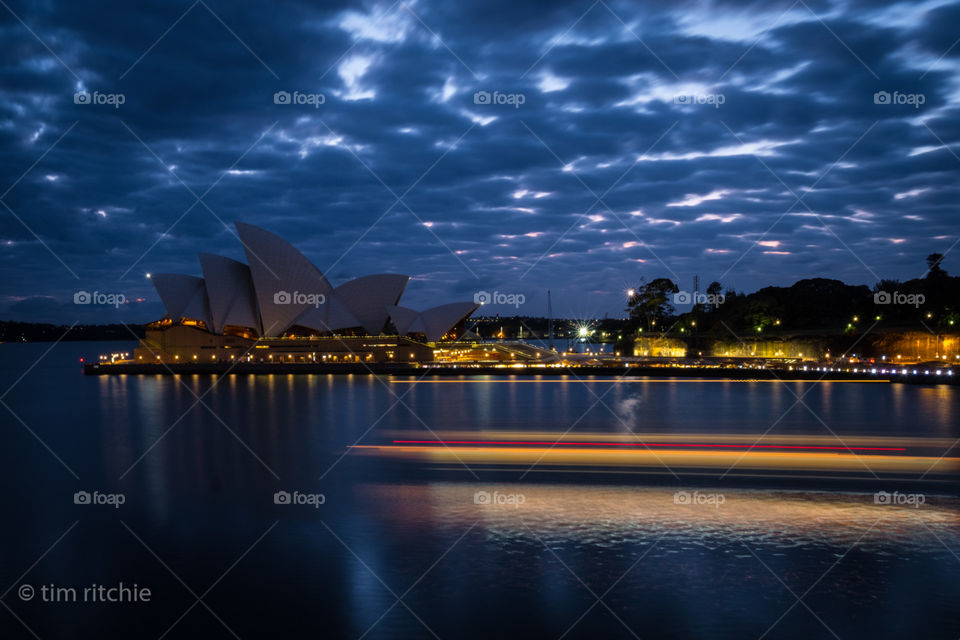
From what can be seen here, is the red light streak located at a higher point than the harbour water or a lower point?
higher

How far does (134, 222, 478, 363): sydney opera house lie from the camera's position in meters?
50.4

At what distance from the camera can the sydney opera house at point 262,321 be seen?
165 ft

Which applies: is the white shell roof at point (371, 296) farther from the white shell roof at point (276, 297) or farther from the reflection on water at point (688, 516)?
the reflection on water at point (688, 516)

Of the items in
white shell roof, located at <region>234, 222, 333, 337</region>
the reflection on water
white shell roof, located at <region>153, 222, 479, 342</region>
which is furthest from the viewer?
white shell roof, located at <region>153, 222, 479, 342</region>

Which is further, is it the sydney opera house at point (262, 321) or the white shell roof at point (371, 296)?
the white shell roof at point (371, 296)

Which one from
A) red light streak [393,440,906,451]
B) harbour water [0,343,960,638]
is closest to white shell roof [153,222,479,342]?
harbour water [0,343,960,638]

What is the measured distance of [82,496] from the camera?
13070 mm

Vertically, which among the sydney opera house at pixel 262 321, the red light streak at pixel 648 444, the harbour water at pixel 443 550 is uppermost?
the sydney opera house at pixel 262 321

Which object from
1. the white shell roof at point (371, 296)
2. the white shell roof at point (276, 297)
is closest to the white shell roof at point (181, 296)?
the white shell roof at point (276, 297)

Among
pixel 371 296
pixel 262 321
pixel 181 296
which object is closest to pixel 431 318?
pixel 371 296

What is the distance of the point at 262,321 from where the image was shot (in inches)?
2020

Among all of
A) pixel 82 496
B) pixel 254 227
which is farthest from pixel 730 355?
pixel 82 496

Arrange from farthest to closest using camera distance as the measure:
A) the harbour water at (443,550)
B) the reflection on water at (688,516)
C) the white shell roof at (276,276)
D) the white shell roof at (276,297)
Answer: the white shell roof at (276,297) → the white shell roof at (276,276) → the reflection on water at (688,516) → the harbour water at (443,550)

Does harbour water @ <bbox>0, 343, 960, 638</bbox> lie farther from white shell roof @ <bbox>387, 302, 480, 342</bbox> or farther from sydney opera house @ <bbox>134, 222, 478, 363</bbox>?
white shell roof @ <bbox>387, 302, 480, 342</bbox>
